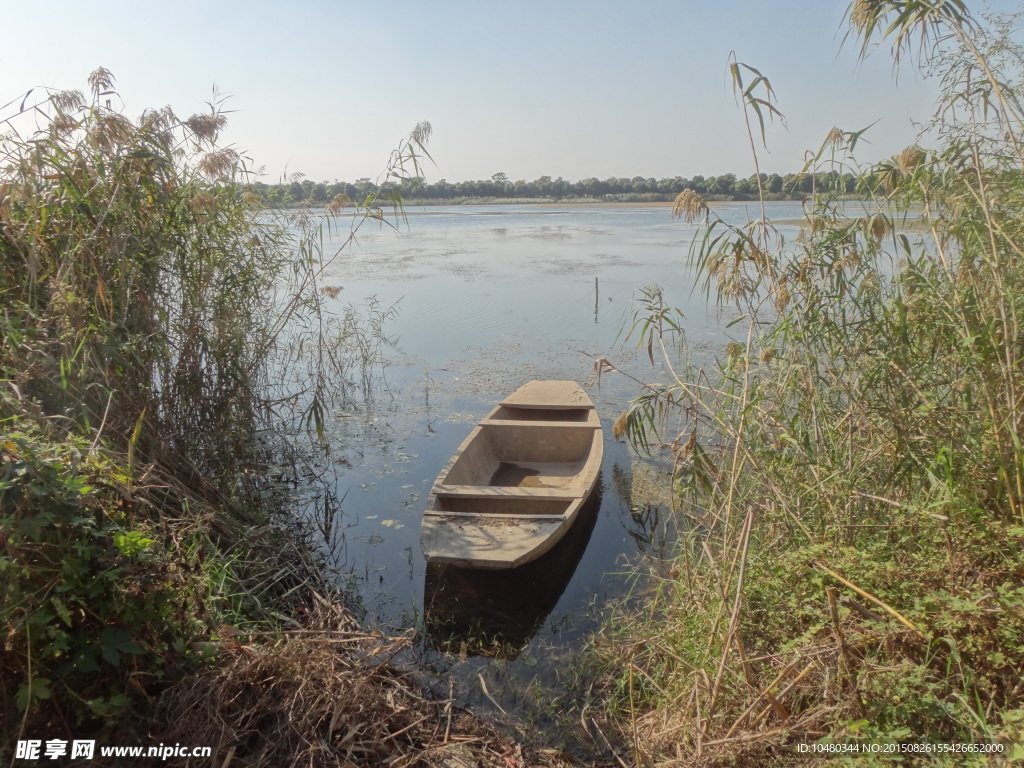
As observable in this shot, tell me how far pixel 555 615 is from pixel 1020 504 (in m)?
2.39

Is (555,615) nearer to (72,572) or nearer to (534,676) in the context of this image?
(534,676)

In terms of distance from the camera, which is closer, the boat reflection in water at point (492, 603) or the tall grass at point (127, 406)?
the tall grass at point (127, 406)

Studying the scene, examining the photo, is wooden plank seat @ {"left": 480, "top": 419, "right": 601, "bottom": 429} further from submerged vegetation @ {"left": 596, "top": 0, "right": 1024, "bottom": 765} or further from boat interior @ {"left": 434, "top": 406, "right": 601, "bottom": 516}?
submerged vegetation @ {"left": 596, "top": 0, "right": 1024, "bottom": 765}

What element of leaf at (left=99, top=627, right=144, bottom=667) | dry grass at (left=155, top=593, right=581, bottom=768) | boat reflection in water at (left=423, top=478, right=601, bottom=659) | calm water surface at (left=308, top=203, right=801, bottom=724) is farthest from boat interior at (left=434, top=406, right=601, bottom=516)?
leaf at (left=99, top=627, right=144, bottom=667)

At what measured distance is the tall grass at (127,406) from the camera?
194 cm

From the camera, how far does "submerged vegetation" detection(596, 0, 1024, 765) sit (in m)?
2.02

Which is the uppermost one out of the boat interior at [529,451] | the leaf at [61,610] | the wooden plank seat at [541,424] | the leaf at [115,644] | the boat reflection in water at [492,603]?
the leaf at [61,610]

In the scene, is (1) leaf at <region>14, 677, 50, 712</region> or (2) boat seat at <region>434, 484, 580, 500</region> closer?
(1) leaf at <region>14, 677, 50, 712</region>

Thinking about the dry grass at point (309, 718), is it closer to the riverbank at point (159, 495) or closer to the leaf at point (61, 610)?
the riverbank at point (159, 495)

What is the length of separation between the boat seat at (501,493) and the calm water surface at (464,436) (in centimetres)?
41

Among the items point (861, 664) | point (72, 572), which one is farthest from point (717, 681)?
point (72, 572)

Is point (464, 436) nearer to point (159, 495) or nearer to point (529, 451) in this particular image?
point (529, 451)

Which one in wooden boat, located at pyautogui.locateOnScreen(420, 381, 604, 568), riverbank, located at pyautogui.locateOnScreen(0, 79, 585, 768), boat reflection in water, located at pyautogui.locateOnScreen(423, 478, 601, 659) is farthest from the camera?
wooden boat, located at pyautogui.locateOnScreen(420, 381, 604, 568)

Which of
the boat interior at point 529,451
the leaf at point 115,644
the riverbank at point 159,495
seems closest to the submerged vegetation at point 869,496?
the riverbank at point 159,495
